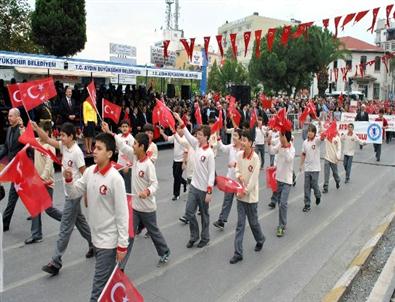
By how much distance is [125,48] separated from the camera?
1416 inches

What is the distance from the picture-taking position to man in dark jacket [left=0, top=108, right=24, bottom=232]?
7297 mm

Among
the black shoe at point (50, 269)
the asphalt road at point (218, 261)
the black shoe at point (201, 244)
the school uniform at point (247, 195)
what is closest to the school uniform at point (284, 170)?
the asphalt road at point (218, 261)

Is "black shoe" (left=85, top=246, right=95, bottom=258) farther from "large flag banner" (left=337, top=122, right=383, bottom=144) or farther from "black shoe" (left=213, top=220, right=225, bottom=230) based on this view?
"large flag banner" (left=337, top=122, right=383, bottom=144)

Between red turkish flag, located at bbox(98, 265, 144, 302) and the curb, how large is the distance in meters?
2.41

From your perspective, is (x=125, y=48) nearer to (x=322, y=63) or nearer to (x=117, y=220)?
(x=322, y=63)

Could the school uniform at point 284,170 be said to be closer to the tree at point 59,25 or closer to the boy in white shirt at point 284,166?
the boy in white shirt at point 284,166

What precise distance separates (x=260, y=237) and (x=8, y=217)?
13.3 ft

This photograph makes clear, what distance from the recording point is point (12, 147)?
24.5 feet

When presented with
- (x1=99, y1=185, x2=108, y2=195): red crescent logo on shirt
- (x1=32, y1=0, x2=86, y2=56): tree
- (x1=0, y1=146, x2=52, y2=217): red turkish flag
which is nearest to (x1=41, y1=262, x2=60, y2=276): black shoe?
(x1=0, y1=146, x2=52, y2=217): red turkish flag

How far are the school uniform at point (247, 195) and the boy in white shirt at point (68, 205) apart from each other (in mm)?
2065

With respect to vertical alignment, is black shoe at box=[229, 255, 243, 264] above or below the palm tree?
below

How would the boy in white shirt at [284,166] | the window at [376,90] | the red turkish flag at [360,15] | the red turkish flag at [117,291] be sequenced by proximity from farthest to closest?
1. the window at [376,90]
2. the red turkish flag at [360,15]
3. the boy in white shirt at [284,166]
4. the red turkish flag at [117,291]

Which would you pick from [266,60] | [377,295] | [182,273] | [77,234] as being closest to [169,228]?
[77,234]

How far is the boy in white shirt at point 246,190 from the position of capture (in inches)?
253
